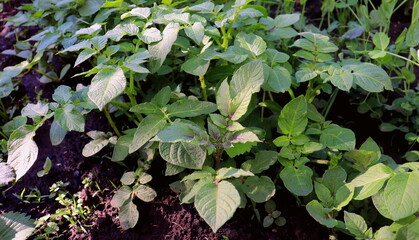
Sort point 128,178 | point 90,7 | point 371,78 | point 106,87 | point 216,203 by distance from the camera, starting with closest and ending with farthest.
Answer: point 216,203
point 106,87
point 371,78
point 128,178
point 90,7

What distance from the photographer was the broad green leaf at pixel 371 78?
1.14m

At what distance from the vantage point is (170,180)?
136 centimetres

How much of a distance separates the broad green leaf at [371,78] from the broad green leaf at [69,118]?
2.72 feet

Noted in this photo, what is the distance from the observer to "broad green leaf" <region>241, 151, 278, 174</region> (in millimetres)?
1178

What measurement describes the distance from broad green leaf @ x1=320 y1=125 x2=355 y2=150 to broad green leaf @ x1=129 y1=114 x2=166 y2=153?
51 centimetres

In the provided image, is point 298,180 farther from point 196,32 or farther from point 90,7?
point 90,7

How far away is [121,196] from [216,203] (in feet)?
1.38

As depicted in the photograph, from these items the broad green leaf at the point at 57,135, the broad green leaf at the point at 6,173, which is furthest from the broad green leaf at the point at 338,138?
the broad green leaf at the point at 6,173

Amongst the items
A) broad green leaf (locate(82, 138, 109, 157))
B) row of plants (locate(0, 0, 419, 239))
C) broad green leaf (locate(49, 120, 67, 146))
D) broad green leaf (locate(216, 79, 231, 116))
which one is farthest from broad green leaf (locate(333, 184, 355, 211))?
broad green leaf (locate(49, 120, 67, 146))

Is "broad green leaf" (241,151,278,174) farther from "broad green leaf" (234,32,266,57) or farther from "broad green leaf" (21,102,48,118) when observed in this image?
"broad green leaf" (21,102,48,118)

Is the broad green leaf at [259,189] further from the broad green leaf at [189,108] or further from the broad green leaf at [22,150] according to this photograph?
the broad green leaf at [22,150]

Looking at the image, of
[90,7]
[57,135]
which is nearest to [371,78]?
[57,135]

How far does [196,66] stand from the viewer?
1209mm

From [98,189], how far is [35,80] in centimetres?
77
